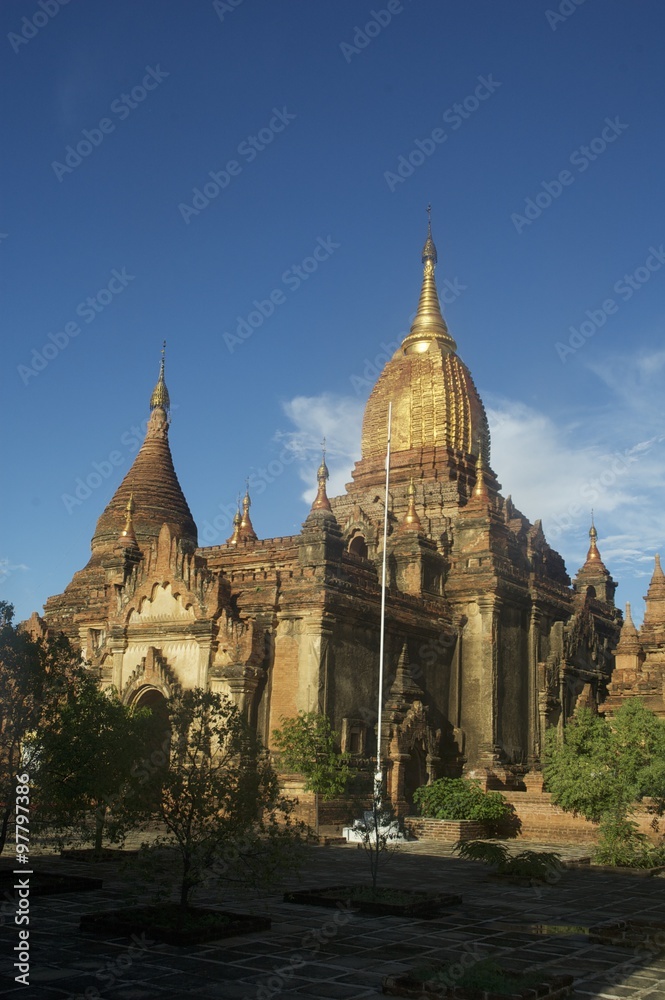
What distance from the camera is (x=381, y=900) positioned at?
16.4 meters

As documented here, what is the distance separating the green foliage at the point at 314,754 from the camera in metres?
29.7

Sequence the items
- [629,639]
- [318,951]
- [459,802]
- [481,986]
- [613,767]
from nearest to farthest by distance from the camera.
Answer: [481,986] → [318,951] → [613,767] → [459,802] → [629,639]

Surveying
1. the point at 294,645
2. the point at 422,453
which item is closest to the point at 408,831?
the point at 294,645

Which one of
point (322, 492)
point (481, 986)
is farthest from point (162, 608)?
point (481, 986)

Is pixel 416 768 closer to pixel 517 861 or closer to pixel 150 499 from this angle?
pixel 517 861

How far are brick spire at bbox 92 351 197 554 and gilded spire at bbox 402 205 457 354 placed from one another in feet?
42.9

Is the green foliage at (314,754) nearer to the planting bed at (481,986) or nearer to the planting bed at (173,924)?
the planting bed at (173,924)

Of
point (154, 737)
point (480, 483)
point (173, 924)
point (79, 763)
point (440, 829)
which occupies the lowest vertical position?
point (440, 829)

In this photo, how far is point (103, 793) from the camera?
62.8 ft

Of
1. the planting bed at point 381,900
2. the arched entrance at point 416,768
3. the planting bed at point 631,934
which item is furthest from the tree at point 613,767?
the planting bed at point 631,934

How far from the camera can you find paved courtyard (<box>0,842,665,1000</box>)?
10922 millimetres

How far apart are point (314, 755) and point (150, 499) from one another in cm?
2009

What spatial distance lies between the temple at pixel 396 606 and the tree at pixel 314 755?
3.27ft

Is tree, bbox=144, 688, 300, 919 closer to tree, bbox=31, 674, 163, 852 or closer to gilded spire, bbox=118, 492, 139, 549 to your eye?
tree, bbox=31, 674, 163, 852
